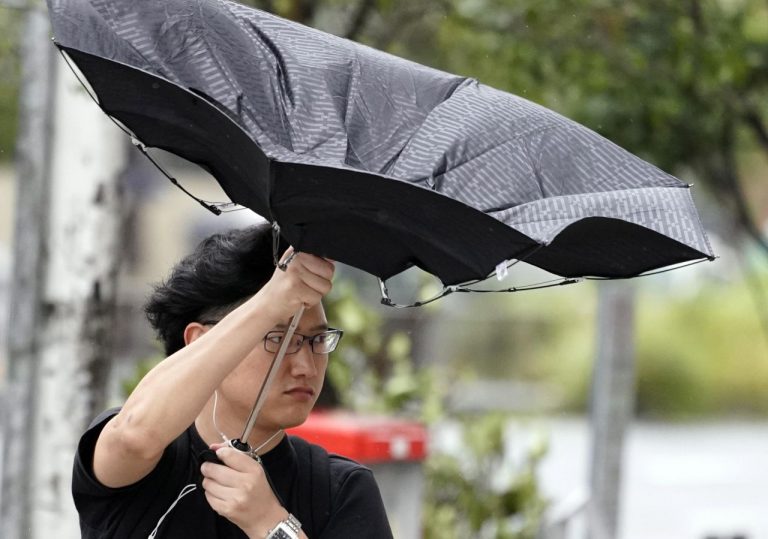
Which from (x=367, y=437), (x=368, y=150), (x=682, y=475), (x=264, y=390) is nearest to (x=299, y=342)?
(x=264, y=390)

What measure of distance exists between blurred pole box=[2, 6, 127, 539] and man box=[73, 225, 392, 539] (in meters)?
1.76

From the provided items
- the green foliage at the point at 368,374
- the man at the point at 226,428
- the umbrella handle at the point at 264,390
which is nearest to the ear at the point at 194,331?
the man at the point at 226,428

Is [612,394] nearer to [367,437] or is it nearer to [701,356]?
[367,437]

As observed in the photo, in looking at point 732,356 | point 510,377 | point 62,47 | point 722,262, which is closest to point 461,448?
point 62,47

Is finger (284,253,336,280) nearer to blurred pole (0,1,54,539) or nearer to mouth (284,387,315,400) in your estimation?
mouth (284,387,315,400)

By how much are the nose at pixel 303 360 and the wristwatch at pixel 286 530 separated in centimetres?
28

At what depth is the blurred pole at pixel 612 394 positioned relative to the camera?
662 cm

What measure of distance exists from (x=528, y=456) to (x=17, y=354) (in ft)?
10.5

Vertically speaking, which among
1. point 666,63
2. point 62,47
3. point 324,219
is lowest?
point 324,219

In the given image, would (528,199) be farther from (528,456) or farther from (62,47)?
(528,456)

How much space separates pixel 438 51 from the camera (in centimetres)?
761

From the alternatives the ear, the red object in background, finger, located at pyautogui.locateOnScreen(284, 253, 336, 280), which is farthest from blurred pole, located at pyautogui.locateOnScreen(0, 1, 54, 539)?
finger, located at pyautogui.locateOnScreen(284, 253, 336, 280)

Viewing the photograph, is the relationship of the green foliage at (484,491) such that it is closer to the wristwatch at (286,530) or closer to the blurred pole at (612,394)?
the blurred pole at (612,394)

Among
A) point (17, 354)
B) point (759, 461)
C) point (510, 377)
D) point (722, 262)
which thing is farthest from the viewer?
point (722, 262)
